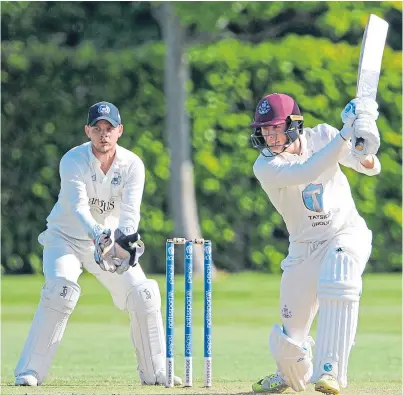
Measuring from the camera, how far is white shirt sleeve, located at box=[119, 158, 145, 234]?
7.44m

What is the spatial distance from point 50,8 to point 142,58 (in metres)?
3.24

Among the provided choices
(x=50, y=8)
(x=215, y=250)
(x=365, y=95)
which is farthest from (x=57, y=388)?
(x=50, y=8)

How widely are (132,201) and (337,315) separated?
4.80ft

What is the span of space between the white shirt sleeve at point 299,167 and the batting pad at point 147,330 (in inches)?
44.0

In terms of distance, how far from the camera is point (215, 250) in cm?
1683

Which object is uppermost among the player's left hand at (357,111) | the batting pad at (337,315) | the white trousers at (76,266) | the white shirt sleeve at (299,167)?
the player's left hand at (357,111)

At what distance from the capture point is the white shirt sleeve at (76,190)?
24.6ft

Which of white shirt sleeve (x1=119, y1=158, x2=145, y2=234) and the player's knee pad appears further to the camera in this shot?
white shirt sleeve (x1=119, y1=158, x2=145, y2=234)

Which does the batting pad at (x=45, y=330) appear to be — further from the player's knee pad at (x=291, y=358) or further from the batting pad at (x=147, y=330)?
the player's knee pad at (x=291, y=358)

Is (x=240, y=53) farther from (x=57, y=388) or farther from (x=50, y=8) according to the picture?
(x=57, y=388)

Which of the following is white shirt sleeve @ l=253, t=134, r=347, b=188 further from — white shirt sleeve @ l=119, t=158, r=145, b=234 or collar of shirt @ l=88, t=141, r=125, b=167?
collar of shirt @ l=88, t=141, r=125, b=167

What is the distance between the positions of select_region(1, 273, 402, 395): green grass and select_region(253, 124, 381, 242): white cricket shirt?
85 cm

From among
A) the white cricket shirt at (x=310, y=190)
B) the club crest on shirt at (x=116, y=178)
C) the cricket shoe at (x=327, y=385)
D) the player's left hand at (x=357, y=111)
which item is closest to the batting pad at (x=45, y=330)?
the club crest on shirt at (x=116, y=178)

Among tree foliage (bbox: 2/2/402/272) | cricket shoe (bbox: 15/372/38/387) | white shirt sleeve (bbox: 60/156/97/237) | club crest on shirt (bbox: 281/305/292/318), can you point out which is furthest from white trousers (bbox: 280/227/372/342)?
tree foliage (bbox: 2/2/402/272)
